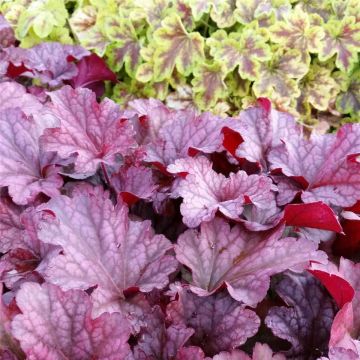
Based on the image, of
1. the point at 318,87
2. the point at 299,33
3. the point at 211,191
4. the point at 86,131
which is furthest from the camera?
the point at 318,87

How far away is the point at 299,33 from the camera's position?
2229 millimetres

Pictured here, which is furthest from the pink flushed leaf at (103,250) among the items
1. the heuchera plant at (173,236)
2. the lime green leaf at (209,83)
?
the lime green leaf at (209,83)

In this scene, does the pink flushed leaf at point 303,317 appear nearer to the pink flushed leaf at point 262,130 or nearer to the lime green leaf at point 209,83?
the pink flushed leaf at point 262,130

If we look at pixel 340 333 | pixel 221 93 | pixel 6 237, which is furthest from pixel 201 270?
pixel 221 93

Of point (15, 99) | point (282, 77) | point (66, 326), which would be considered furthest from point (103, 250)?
point (282, 77)

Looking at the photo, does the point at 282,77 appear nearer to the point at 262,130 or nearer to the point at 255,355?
the point at 262,130

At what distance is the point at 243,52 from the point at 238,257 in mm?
1338

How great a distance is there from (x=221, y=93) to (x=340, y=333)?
1.44m

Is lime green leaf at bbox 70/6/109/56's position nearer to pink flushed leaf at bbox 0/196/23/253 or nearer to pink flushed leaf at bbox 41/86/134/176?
pink flushed leaf at bbox 41/86/134/176

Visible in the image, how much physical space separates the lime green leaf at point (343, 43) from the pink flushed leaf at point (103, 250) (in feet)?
4.97

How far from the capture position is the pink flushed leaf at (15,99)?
138 cm

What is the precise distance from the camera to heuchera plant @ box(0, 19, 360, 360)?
890mm

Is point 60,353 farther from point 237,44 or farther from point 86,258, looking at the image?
point 237,44

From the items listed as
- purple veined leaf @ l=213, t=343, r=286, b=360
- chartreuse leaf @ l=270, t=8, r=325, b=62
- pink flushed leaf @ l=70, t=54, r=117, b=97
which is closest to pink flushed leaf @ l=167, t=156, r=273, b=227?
purple veined leaf @ l=213, t=343, r=286, b=360
